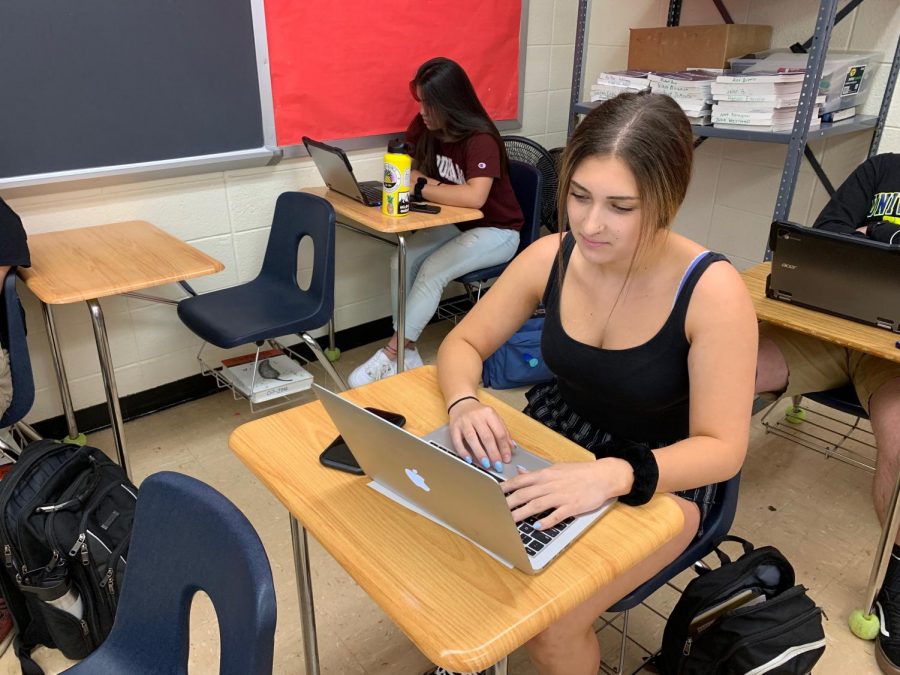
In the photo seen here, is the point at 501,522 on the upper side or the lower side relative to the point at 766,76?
lower

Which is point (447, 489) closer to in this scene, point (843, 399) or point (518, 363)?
point (843, 399)

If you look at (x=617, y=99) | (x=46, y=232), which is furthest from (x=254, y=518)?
(x=617, y=99)

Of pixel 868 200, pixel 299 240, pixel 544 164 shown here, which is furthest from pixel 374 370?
pixel 868 200

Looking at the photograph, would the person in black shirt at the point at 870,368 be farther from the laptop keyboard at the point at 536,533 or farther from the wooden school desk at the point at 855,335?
the laptop keyboard at the point at 536,533

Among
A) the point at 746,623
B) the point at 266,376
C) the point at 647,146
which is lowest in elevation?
the point at 266,376

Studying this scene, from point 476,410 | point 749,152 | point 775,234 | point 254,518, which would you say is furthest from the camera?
point 749,152

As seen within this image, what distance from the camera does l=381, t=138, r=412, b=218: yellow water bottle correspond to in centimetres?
227

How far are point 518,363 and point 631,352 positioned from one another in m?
1.49

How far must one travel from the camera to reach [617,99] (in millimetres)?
1065

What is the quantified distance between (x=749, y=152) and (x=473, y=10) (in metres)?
1.43

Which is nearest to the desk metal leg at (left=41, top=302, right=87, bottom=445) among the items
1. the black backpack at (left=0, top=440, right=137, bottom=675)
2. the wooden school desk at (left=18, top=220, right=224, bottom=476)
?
the wooden school desk at (left=18, top=220, right=224, bottom=476)

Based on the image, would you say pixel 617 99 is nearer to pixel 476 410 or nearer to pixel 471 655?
pixel 476 410

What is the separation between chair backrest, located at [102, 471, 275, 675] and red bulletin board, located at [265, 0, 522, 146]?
192 cm

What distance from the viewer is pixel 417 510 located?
35.2 inches
